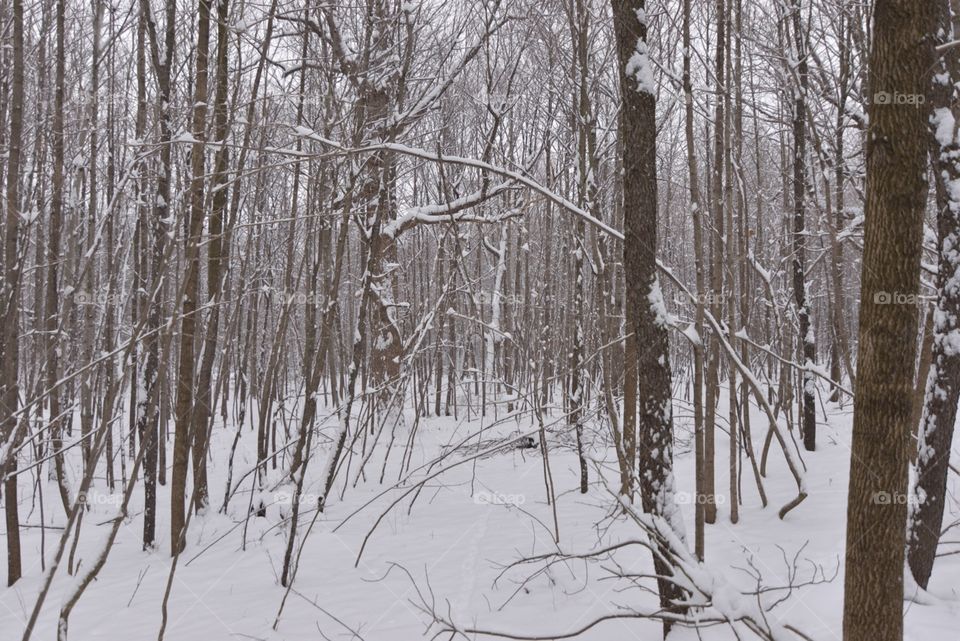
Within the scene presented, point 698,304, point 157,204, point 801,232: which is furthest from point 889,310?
point 801,232

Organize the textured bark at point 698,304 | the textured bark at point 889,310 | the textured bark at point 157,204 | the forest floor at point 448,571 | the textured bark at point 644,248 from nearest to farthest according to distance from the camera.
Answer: the textured bark at point 889,310, the textured bark at point 644,248, the forest floor at point 448,571, the textured bark at point 698,304, the textured bark at point 157,204

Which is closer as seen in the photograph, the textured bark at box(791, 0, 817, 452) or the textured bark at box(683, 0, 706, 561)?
the textured bark at box(683, 0, 706, 561)

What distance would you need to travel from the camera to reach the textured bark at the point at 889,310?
1.58 m

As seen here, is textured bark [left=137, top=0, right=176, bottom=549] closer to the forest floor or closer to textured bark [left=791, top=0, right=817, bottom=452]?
the forest floor

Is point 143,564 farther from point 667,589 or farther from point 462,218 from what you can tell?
point 462,218

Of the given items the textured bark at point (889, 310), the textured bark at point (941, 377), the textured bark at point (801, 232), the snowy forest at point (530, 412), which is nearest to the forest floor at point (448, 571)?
the snowy forest at point (530, 412)

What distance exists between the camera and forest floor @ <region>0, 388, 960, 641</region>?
11.7 feet

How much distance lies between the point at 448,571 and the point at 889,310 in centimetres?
387

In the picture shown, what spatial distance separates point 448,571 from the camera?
184 inches

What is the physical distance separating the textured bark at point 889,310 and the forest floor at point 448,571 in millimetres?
843

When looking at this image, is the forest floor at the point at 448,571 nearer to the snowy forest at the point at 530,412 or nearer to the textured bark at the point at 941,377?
the snowy forest at the point at 530,412

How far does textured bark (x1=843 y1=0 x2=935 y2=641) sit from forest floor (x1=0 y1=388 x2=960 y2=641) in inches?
33.2

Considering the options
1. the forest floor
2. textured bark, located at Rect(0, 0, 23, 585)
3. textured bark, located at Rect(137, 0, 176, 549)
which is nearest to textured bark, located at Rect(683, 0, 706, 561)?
the forest floor

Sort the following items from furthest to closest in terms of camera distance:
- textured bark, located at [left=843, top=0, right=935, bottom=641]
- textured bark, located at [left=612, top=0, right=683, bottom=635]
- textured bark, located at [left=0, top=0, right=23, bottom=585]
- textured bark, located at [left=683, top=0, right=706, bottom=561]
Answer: textured bark, located at [left=0, top=0, right=23, bottom=585] → textured bark, located at [left=683, top=0, right=706, bottom=561] → textured bark, located at [left=612, top=0, right=683, bottom=635] → textured bark, located at [left=843, top=0, right=935, bottom=641]
